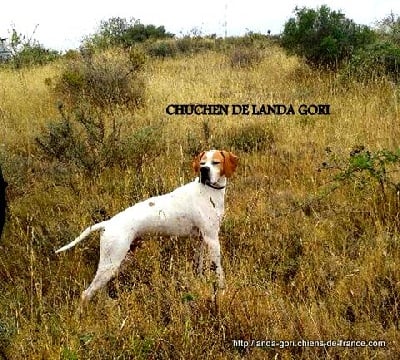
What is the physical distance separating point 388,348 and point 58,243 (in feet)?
7.54

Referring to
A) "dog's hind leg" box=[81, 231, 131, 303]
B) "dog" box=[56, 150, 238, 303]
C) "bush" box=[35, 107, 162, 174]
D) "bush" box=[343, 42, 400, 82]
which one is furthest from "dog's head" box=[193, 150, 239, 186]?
"bush" box=[343, 42, 400, 82]

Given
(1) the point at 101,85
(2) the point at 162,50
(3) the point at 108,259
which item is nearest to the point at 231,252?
(3) the point at 108,259

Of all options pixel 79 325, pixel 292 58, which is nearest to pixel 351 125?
pixel 79 325

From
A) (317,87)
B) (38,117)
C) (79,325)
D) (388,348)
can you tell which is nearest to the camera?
(388,348)

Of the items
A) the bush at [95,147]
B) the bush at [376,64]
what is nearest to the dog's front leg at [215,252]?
the bush at [95,147]

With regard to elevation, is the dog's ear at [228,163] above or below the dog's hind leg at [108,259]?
above

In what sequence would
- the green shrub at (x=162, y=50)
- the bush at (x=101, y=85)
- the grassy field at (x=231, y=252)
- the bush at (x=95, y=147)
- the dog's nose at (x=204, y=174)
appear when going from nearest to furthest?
the grassy field at (x=231, y=252) < the dog's nose at (x=204, y=174) < the bush at (x=95, y=147) < the bush at (x=101, y=85) < the green shrub at (x=162, y=50)

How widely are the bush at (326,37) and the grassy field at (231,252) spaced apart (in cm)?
257

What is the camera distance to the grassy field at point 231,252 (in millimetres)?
2662

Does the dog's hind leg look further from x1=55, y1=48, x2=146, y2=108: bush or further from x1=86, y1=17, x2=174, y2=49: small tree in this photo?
x1=86, y1=17, x2=174, y2=49: small tree

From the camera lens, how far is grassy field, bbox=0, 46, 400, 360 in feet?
8.73

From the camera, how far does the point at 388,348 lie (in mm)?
2537

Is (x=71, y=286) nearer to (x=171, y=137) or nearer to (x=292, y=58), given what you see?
(x=171, y=137)

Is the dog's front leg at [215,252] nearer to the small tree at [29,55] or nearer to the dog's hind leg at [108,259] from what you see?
the dog's hind leg at [108,259]
